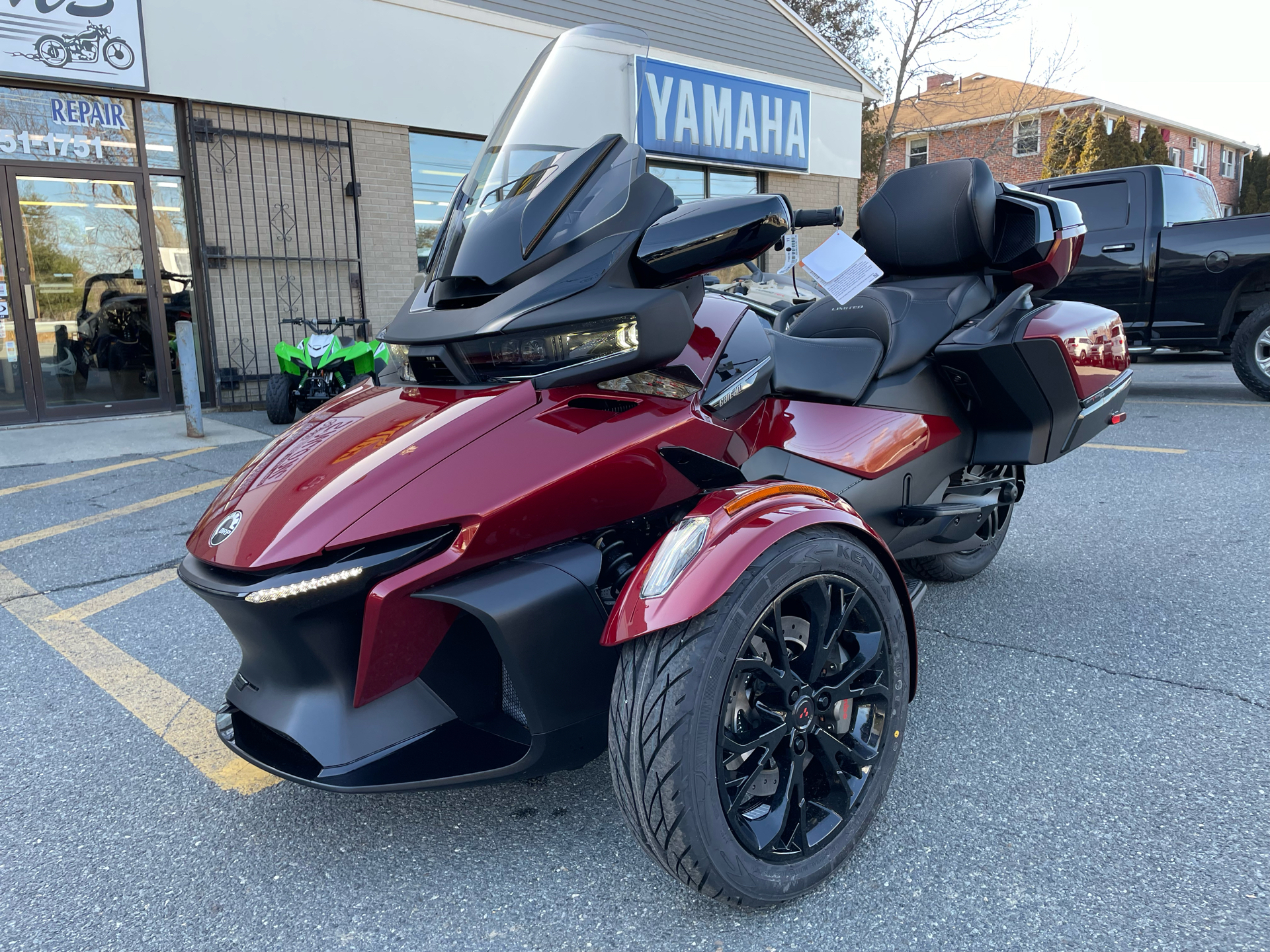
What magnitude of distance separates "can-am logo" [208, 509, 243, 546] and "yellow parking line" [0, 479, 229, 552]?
135 inches

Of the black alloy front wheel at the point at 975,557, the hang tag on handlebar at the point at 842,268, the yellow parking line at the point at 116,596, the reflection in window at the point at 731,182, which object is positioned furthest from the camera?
the reflection in window at the point at 731,182

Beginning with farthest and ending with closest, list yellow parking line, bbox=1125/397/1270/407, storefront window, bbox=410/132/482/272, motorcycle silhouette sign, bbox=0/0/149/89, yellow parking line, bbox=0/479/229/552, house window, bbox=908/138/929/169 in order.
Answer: house window, bbox=908/138/929/169, storefront window, bbox=410/132/482/272, motorcycle silhouette sign, bbox=0/0/149/89, yellow parking line, bbox=1125/397/1270/407, yellow parking line, bbox=0/479/229/552

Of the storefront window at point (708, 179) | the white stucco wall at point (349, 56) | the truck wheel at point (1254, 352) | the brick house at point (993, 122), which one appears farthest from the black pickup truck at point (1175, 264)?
the brick house at point (993, 122)

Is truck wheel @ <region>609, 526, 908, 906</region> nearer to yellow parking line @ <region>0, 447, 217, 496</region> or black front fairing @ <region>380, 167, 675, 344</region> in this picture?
black front fairing @ <region>380, 167, 675, 344</region>

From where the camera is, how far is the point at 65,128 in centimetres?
816

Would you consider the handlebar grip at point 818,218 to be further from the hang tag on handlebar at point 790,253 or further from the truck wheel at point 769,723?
the truck wheel at point 769,723

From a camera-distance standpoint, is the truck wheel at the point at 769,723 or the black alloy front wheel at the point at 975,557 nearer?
the truck wheel at the point at 769,723

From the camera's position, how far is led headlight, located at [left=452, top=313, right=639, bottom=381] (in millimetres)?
1843

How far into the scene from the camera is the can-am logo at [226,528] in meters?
1.76

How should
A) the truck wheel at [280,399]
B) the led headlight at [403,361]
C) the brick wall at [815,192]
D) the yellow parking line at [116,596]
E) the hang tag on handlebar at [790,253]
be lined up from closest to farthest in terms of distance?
1. the led headlight at [403,361]
2. the hang tag on handlebar at [790,253]
3. the yellow parking line at [116,596]
4. the truck wheel at [280,399]
5. the brick wall at [815,192]

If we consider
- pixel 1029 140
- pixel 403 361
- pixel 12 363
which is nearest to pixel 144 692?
pixel 403 361

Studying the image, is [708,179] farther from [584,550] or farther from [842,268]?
[584,550]

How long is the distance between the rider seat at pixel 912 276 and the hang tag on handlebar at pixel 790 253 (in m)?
0.23

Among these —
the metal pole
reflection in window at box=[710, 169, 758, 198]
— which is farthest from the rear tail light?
reflection in window at box=[710, 169, 758, 198]
